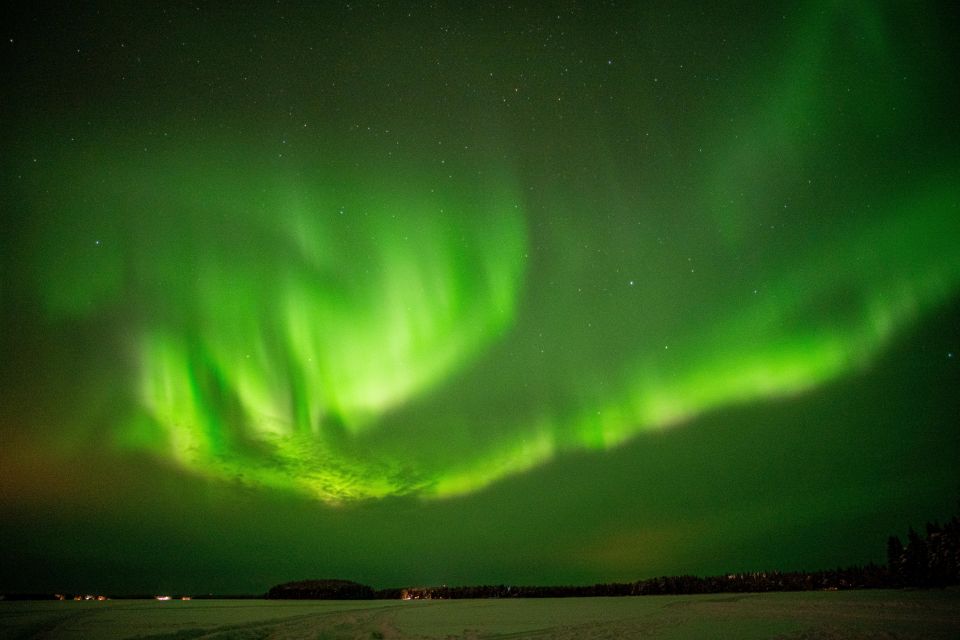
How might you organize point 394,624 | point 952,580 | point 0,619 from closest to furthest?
point 394,624 < point 0,619 < point 952,580

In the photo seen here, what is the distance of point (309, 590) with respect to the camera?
248 feet

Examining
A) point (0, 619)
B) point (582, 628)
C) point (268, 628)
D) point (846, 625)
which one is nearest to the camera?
point (846, 625)

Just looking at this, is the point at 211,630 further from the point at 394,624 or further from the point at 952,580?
the point at 952,580

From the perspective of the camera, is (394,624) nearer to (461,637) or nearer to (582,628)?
(461,637)

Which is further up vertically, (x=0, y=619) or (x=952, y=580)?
(x=0, y=619)

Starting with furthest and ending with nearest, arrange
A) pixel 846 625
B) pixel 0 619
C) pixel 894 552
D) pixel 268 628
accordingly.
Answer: pixel 894 552 → pixel 0 619 → pixel 268 628 → pixel 846 625

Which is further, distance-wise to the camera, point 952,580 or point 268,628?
point 952,580

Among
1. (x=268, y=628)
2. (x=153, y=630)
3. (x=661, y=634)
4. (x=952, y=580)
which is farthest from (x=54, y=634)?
(x=952, y=580)

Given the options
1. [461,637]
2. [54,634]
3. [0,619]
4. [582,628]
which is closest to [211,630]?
[54,634]

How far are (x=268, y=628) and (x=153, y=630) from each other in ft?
11.9

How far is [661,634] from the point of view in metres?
14.5

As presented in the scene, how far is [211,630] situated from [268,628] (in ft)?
5.70

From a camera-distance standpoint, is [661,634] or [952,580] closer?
[661,634]

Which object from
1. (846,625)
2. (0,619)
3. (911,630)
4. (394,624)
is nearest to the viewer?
(911,630)
